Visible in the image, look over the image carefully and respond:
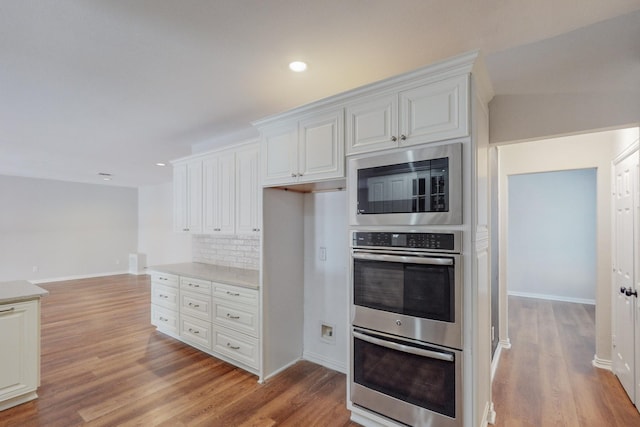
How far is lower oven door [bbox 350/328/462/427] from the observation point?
6.06ft

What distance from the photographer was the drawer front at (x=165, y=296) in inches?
150

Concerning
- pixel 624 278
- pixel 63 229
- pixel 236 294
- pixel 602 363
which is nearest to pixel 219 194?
pixel 236 294


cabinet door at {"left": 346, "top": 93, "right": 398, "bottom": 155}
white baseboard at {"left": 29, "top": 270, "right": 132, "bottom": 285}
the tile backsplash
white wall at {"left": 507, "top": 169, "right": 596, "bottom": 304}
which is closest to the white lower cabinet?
the tile backsplash

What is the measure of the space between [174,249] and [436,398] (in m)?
7.60

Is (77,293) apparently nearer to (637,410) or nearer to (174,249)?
(174,249)

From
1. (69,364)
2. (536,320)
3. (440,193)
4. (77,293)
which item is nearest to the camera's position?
(440,193)

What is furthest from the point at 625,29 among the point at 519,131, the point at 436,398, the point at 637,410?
the point at 637,410

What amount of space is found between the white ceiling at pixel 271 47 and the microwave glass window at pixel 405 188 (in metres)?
0.86

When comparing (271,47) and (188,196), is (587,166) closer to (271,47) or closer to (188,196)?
(271,47)

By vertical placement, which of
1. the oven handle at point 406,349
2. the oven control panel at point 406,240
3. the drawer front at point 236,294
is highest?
the oven control panel at point 406,240

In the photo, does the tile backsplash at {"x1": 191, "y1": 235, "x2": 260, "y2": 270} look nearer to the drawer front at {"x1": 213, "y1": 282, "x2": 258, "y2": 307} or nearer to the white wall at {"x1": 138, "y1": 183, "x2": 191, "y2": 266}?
the drawer front at {"x1": 213, "y1": 282, "x2": 258, "y2": 307}

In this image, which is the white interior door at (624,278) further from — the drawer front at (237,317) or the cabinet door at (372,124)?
the drawer front at (237,317)

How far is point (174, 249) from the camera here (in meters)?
8.01

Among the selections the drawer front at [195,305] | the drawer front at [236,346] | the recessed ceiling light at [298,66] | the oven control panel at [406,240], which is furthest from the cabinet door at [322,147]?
the drawer front at [195,305]
